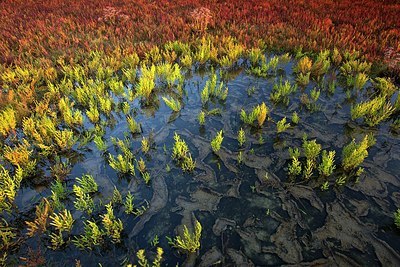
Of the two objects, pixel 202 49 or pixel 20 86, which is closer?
pixel 20 86

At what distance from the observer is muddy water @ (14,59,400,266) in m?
2.95

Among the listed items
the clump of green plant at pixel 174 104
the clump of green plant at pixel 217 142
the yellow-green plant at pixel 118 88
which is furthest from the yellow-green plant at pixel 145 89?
the clump of green plant at pixel 217 142

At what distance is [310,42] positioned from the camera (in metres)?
8.05

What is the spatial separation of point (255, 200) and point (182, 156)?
1369 mm

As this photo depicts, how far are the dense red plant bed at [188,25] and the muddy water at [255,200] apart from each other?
435 centimetres

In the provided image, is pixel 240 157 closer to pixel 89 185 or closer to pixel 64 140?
pixel 89 185

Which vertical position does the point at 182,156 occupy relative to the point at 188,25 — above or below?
below

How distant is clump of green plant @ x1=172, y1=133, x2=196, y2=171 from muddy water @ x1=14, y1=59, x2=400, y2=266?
0.35 ft

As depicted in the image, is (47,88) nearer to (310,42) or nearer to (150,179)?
(150,179)

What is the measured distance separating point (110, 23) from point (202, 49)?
5.38m

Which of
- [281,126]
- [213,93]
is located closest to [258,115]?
[281,126]

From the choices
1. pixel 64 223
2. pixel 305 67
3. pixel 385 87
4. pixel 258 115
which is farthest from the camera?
pixel 305 67

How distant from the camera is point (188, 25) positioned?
991 cm

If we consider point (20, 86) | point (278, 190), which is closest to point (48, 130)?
point (20, 86)
